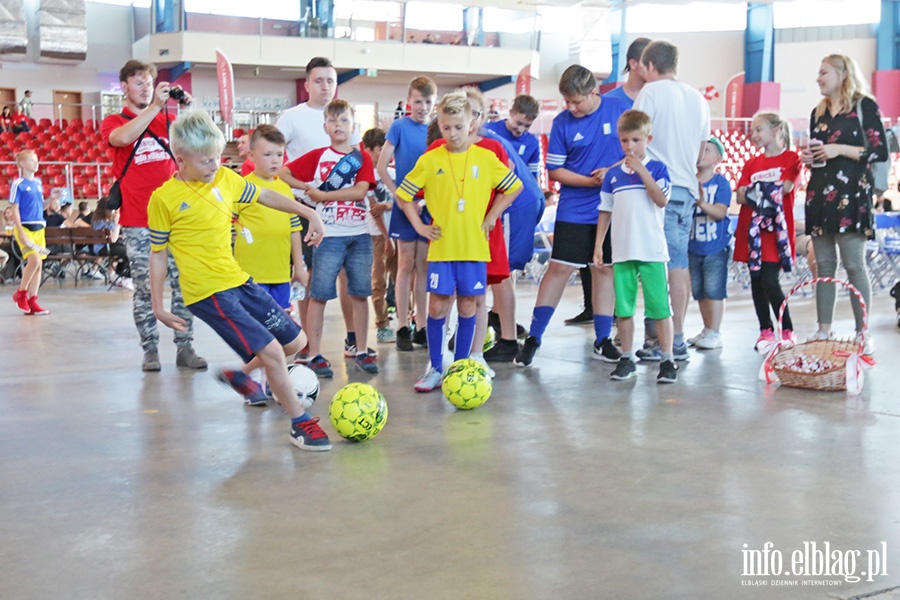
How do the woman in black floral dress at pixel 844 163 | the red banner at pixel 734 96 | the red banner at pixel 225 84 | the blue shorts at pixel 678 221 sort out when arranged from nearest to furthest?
the blue shorts at pixel 678 221 < the woman in black floral dress at pixel 844 163 < the red banner at pixel 225 84 < the red banner at pixel 734 96

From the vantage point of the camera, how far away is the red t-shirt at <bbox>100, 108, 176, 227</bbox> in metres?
6.48

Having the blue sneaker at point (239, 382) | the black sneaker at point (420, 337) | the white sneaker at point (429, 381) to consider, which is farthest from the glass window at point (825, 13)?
the blue sneaker at point (239, 382)

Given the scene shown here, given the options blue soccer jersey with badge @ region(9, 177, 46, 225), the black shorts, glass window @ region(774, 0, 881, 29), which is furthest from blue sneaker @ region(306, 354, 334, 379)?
glass window @ region(774, 0, 881, 29)

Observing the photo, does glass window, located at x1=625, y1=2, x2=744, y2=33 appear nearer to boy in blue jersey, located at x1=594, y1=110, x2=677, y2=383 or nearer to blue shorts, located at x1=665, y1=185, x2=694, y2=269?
blue shorts, located at x1=665, y1=185, x2=694, y2=269

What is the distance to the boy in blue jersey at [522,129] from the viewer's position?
6.82m

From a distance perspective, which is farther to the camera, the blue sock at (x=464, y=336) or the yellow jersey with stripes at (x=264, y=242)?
the blue sock at (x=464, y=336)

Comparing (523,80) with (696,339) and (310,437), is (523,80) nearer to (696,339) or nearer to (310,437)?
(696,339)

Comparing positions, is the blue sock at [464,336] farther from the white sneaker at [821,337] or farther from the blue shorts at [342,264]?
the white sneaker at [821,337]

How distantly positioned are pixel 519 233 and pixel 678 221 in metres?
1.10

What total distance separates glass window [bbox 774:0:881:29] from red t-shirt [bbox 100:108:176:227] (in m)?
28.5

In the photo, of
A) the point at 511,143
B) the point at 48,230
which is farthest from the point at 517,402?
the point at 48,230

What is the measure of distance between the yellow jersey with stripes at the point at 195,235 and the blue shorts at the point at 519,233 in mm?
2593

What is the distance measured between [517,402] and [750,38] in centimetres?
2940

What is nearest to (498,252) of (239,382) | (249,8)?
(239,382)
